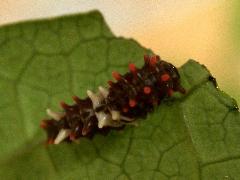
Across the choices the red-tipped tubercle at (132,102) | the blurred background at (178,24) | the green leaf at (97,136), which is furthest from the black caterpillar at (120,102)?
the blurred background at (178,24)

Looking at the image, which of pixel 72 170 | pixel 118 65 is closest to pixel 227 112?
pixel 118 65

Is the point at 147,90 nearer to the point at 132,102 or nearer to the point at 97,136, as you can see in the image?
the point at 132,102

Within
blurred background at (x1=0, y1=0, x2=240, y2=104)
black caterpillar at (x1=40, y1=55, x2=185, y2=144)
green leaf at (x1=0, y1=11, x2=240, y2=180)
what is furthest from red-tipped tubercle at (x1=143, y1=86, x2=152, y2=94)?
blurred background at (x1=0, y1=0, x2=240, y2=104)

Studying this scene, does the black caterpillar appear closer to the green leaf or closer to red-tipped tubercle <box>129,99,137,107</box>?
red-tipped tubercle <box>129,99,137,107</box>

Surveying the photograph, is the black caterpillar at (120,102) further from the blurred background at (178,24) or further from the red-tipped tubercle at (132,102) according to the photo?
the blurred background at (178,24)

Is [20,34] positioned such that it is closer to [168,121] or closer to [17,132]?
[17,132]

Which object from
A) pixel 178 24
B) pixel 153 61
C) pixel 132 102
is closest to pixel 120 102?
pixel 132 102

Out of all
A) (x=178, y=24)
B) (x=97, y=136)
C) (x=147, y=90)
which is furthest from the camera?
(x=178, y=24)
